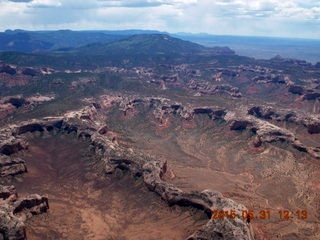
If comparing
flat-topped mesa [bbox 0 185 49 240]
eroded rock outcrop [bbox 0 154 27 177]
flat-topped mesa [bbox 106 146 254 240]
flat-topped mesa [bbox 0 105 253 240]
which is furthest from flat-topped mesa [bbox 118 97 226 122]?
flat-topped mesa [bbox 0 185 49 240]

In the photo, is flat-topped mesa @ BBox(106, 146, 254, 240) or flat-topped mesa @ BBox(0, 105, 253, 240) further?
flat-topped mesa @ BBox(0, 105, 253, 240)

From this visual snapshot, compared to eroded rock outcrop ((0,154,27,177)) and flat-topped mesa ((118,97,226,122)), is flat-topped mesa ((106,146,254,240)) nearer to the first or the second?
eroded rock outcrop ((0,154,27,177))

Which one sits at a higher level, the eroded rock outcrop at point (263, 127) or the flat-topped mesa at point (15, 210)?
the eroded rock outcrop at point (263, 127)

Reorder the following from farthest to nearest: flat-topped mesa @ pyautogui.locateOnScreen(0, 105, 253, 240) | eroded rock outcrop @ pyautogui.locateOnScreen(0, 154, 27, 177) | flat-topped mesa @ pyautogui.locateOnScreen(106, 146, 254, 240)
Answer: eroded rock outcrop @ pyautogui.locateOnScreen(0, 154, 27, 177) → flat-topped mesa @ pyautogui.locateOnScreen(0, 105, 253, 240) → flat-topped mesa @ pyautogui.locateOnScreen(106, 146, 254, 240)

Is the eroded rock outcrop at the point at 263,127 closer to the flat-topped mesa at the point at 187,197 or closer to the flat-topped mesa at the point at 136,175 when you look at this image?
the flat-topped mesa at the point at 187,197

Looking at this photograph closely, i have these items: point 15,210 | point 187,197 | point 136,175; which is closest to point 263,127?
point 136,175

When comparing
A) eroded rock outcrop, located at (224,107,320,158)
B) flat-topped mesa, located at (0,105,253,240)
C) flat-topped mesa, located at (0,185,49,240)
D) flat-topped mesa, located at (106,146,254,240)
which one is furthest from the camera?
eroded rock outcrop, located at (224,107,320,158)

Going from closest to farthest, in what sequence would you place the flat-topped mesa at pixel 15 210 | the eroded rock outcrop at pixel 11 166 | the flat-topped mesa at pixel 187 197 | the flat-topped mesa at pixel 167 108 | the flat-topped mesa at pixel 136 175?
the flat-topped mesa at pixel 15 210, the flat-topped mesa at pixel 187 197, the flat-topped mesa at pixel 136 175, the eroded rock outcrop at pixel 11 166, the flat-topped mesa at pixel 167 108

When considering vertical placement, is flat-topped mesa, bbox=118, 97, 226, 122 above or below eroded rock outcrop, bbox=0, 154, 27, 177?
above

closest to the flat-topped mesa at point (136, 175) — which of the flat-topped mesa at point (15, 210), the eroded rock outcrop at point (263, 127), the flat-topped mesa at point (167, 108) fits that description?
the flat-topped mesa at point (15, 210)
